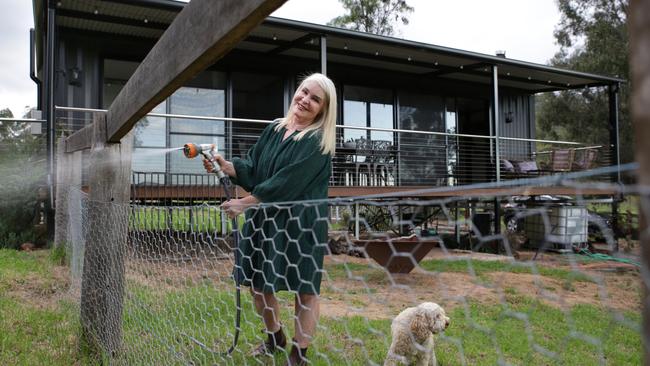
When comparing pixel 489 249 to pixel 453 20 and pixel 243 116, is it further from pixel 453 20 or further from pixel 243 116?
pixel 453 20

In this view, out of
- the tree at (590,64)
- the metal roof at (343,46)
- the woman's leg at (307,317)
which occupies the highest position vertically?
the tree at (590,64)

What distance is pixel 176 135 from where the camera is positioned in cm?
936

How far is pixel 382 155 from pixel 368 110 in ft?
8.62

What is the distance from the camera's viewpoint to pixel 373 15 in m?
25.6

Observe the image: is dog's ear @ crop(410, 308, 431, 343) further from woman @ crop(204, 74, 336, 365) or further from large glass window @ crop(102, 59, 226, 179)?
large glass window @ crop(102, 59, 226, 179)

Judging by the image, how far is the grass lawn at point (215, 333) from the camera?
2672 mm

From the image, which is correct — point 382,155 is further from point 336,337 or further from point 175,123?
point 336,337

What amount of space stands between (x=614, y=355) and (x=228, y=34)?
140 inches

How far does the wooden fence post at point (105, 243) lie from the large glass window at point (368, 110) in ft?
29.6

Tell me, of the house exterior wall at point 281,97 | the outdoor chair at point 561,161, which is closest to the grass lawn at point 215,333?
the house exterior wall at point 281,97

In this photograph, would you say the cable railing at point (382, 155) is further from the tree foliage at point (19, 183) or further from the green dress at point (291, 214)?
the green dress at point (291, 214)

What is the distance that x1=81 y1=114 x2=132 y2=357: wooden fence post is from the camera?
2.68 meters

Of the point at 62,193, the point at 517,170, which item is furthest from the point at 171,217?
the point at 517,170

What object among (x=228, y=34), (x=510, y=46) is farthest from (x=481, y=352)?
(x=510, y=46)
